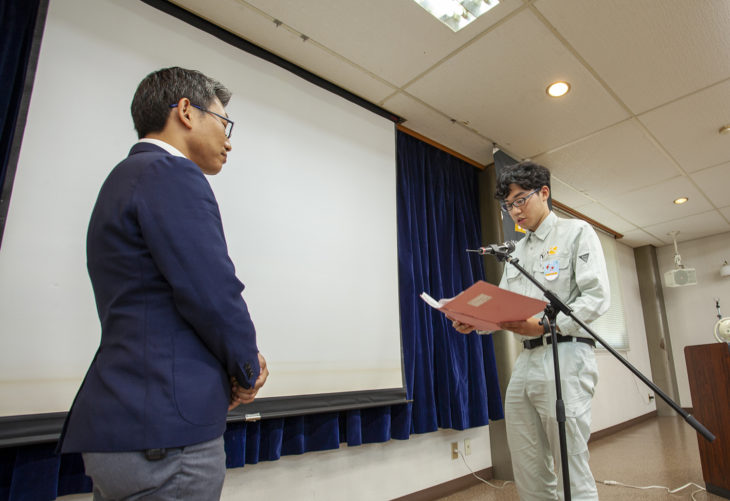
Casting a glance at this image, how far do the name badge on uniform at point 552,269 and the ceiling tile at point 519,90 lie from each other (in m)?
1.25

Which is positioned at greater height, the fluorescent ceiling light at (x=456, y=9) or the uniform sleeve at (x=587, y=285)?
the fluorescent ceiling light at (x=456, y=9)

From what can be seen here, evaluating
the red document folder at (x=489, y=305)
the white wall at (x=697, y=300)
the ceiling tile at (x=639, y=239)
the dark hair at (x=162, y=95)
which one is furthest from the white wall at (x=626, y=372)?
the dark hair at (x=162, y=95)

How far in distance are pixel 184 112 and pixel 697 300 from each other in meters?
6.61

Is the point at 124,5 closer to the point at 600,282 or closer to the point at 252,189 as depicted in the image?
the point at 252,189

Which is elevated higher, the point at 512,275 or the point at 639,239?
the point at 639,239

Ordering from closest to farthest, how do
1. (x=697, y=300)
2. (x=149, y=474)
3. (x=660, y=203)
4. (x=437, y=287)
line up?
1. (x=149, y=474)
2. (x=437, y=287)
3. (x=660, y=203)
4. (x=697, y=300)

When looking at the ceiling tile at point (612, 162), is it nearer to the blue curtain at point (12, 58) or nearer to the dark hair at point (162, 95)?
the dark hair at point (162, 95)

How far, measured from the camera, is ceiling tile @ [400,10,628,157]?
7.24 feet

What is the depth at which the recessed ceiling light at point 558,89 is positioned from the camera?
8.23 ft

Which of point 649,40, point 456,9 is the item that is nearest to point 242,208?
point 456,9

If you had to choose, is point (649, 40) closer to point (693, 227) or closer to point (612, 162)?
point (612, 162)

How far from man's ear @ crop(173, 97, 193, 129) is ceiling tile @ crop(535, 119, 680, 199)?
2938 millimetres

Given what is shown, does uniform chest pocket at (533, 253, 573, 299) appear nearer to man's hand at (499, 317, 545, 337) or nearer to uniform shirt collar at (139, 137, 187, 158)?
man's hand at (499, 317, 545, 337)

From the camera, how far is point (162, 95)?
0.99m
